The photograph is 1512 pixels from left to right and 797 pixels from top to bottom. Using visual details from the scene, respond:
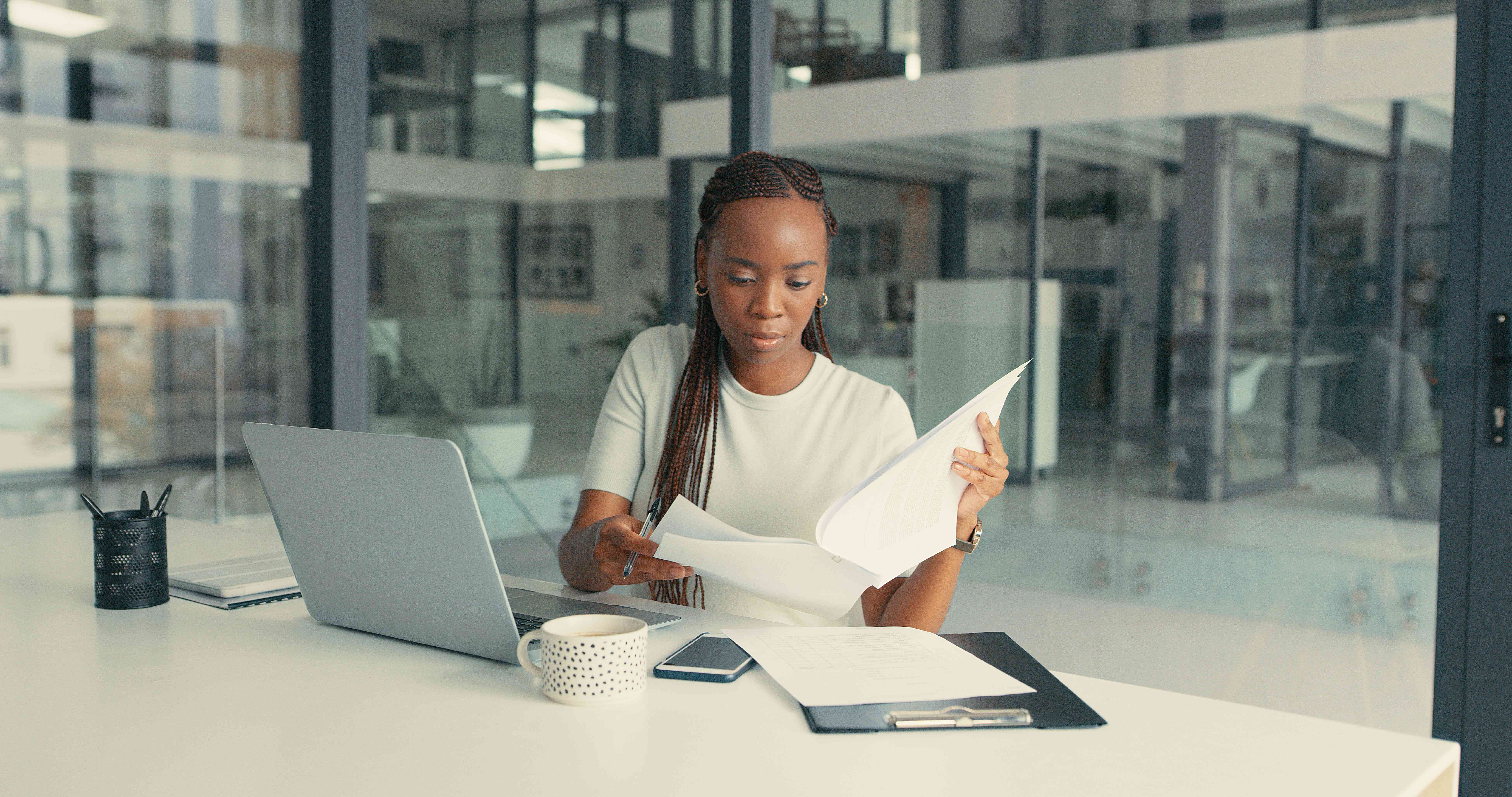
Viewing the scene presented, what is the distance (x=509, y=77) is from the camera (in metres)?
5.50

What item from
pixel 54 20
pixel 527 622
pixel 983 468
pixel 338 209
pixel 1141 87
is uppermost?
pixel 54 20

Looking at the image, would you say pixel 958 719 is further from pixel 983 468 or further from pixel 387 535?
pixel 387 535

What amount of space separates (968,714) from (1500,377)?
134 centimetres

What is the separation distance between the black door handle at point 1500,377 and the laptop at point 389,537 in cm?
143

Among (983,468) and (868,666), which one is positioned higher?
(983,468)

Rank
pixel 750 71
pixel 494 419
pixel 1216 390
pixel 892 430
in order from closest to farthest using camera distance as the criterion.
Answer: pixel 892 430
pixel 750 71
pixel 1216 390
pixel 494 419

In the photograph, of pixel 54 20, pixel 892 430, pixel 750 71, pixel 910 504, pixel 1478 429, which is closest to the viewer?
pixel 910 504

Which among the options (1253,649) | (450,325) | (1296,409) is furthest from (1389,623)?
(450,325)

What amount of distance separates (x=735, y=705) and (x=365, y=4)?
2.63 m

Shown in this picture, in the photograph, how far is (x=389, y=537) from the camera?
1205 mm

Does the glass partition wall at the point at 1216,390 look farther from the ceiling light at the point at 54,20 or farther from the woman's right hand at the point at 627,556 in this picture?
the ceiling light at the point at 54,20

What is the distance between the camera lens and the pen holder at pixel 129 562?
4.82 feet

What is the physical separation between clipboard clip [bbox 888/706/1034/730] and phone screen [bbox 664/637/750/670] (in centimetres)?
22

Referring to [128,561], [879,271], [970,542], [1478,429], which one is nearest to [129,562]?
[128,561]
